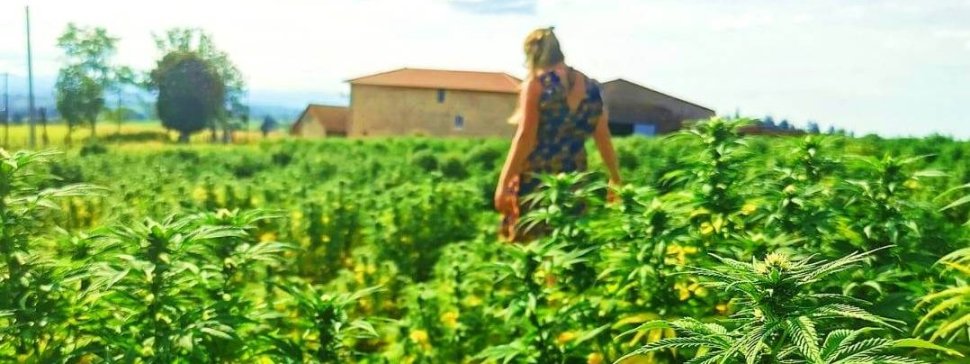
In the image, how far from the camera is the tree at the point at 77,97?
34.8ft

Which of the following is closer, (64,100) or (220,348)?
(220,348)

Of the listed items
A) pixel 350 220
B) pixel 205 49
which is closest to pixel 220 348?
pixel 350 220

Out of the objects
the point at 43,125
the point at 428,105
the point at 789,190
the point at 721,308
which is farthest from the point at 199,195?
the point at 428,105

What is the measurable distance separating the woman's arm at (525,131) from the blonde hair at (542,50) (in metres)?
0.09

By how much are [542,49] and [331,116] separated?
22.6 meters

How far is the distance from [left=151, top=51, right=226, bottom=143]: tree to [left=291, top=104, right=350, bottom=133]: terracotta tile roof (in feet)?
39.1

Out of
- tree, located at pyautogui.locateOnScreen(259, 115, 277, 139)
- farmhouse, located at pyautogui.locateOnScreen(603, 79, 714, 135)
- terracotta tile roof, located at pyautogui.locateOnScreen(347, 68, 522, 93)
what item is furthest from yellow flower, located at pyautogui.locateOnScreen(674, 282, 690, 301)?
terracotta tile roof, located at pyautogui.locateOnScreen(347, 68, 522, 93)

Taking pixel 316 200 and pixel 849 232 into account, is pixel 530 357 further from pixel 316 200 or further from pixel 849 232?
pixel 316 200

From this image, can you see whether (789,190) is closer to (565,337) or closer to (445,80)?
(565,337)

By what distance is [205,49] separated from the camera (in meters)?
12.1

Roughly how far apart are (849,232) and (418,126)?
55.8 feet

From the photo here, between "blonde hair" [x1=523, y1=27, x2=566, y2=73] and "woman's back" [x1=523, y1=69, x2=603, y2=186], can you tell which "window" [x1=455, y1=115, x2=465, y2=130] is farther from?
"blonde hair" [x1=523, y1=27, x2=566, y2=73]

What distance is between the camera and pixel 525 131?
16.2 feet

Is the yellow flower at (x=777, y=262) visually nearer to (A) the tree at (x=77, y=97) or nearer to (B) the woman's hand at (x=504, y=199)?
(B) the woman's hand at (x=504, y=199)
